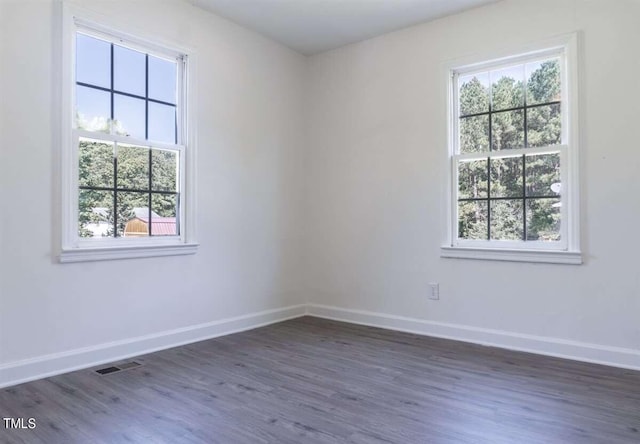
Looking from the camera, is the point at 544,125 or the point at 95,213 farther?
the point at 544,125

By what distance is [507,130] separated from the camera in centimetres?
346

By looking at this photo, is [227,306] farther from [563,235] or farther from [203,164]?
[563,235]

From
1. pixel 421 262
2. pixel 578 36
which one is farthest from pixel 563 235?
pixel 578 36

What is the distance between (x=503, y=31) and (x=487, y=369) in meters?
2.47

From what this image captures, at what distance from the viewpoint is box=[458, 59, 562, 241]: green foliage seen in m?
3.28

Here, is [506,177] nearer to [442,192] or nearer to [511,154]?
[511,154]

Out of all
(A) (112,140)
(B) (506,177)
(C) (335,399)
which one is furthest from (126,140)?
(B) (506,177)

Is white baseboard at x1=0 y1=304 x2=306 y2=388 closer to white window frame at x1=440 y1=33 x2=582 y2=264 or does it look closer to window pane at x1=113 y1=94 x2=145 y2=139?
window pane at x1=113 y1=94 x2=145 y2=139

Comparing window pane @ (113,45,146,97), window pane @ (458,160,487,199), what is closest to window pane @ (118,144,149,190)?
window pane @ (113,45,146,97)

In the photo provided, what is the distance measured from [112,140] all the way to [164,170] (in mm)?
454

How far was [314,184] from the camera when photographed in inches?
179

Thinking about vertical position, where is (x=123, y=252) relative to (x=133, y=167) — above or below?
below

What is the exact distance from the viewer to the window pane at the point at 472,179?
3570 mm

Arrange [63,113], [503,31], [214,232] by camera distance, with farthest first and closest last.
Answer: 1. [214,232]
2. [503,31]
3. [63,113]
